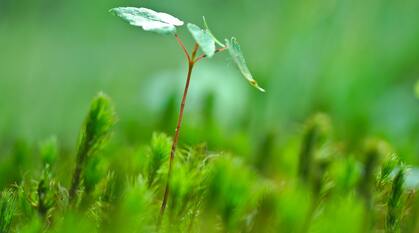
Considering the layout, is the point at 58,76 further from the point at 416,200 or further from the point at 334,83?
the point at 416,200

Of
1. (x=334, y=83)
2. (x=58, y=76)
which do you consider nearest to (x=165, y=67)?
(x=58, y=76)

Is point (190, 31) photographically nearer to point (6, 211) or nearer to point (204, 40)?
point (204, 40)

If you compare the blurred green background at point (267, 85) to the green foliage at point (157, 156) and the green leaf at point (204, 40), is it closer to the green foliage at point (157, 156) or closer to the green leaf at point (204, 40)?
the green foliage at point (157, 156)

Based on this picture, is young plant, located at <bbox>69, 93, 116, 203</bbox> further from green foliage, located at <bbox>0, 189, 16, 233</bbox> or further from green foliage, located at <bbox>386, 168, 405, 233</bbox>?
green foliage, located at <bbox>386, 168, 405, 233</bbox>

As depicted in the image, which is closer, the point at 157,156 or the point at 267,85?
the point at 157,156

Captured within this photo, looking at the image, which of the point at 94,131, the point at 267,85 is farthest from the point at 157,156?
the point at 267,85
